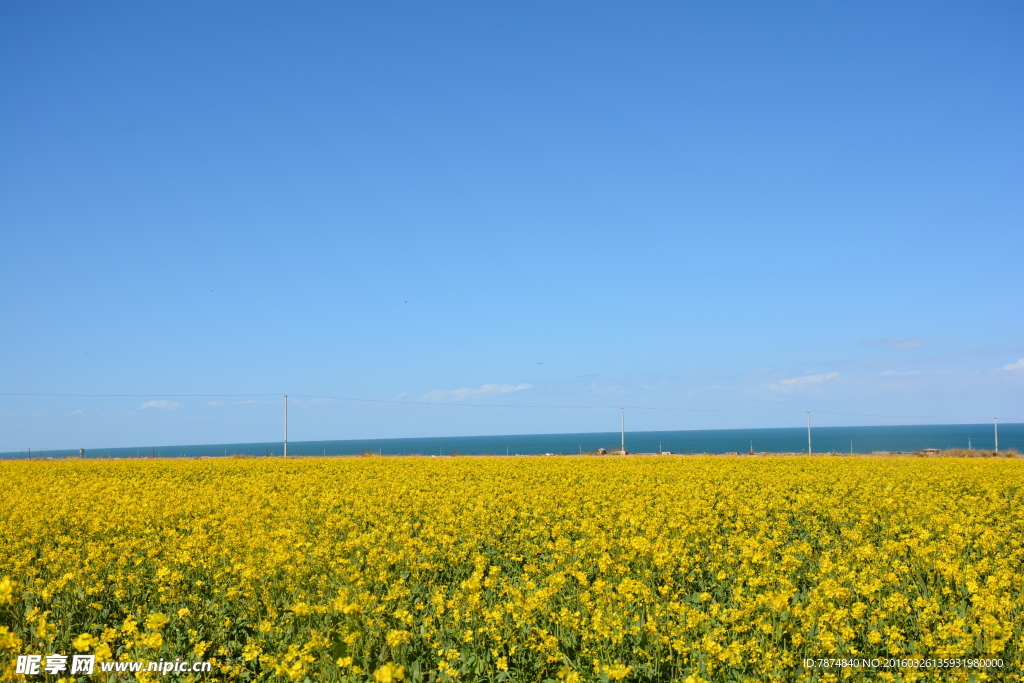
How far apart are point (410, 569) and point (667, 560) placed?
310cm

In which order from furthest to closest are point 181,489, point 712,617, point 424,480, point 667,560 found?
point 424,480, point 181,489, point 667,560, point 712,617

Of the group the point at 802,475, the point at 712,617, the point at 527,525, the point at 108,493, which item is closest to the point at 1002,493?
the point at 802,475

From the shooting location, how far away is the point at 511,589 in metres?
7.01

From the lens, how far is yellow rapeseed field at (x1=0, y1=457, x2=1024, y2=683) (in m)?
5.93

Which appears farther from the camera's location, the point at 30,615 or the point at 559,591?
the point at 559,591

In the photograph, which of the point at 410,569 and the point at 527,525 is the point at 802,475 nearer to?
the point at 527,525

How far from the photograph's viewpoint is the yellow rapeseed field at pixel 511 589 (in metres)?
5.93

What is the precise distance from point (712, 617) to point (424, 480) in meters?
13.3

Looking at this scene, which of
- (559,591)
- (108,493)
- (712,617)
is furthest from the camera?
(108,493)

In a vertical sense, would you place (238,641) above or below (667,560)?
below

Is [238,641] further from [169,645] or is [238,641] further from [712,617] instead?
[712,617]

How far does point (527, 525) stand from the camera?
11664mm

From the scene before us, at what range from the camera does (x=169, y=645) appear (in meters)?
6.48

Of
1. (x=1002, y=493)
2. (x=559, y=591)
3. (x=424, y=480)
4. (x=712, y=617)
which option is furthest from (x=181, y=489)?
(x=1002, y=493)
